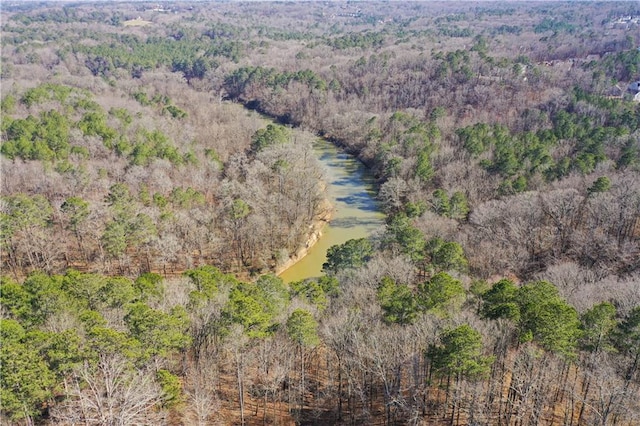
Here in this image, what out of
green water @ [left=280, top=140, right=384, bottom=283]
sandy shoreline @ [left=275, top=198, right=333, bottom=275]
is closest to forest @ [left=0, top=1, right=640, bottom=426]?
sandy shoreline @ [left=275, top=198, right=333, bottom=275]

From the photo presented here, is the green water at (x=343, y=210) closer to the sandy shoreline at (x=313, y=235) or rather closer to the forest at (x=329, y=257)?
the sandy shoreline at (x=313, y=235)

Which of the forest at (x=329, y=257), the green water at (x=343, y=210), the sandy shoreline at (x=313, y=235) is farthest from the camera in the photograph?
the green water at (x=343, y=210)

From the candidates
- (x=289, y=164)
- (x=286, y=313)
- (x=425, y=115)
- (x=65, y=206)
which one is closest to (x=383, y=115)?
(x=425, y=115)

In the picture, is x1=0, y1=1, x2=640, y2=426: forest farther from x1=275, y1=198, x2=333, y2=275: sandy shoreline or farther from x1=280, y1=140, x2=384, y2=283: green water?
x1=280, y1=140, x2=384, y2=283: green water

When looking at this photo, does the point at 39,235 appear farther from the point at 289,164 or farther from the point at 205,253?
the point at 289,164

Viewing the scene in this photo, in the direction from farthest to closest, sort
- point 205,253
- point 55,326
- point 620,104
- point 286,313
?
point 620,104
point 205,253
point 286,313
point 55,326

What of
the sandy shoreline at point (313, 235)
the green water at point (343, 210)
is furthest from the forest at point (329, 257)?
the green water at point (343, 210)
